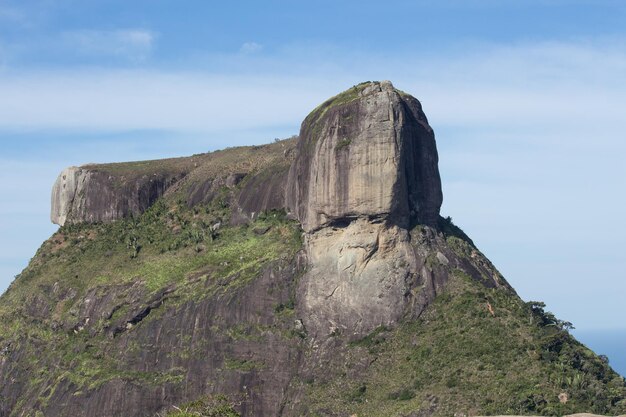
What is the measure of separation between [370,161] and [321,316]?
1388 cm

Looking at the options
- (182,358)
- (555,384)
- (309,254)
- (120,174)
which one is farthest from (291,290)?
(120,174)

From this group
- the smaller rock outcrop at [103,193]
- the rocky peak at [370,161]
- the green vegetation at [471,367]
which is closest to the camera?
the green vegetation at [471,367]

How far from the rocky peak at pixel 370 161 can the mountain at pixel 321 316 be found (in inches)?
6.8

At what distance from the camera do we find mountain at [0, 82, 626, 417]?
4496 inches

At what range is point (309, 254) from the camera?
128 meters

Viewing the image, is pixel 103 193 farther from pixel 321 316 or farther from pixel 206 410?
pixel 206 410

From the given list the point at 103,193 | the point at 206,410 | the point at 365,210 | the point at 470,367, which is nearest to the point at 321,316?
the point at 365,210

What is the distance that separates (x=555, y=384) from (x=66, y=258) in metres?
62.1

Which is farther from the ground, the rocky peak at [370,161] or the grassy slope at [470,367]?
the rocky peak at [370,161]

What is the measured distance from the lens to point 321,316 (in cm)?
12450

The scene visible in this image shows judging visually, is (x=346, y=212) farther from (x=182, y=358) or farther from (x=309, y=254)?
(x=182, y=358)

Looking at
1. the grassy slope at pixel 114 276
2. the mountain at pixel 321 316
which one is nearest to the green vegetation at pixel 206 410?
the mountain at pixel 321 316

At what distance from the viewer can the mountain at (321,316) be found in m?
114

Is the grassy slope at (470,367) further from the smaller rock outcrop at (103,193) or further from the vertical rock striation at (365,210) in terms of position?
the smaller rock outcrop at (103,193)
